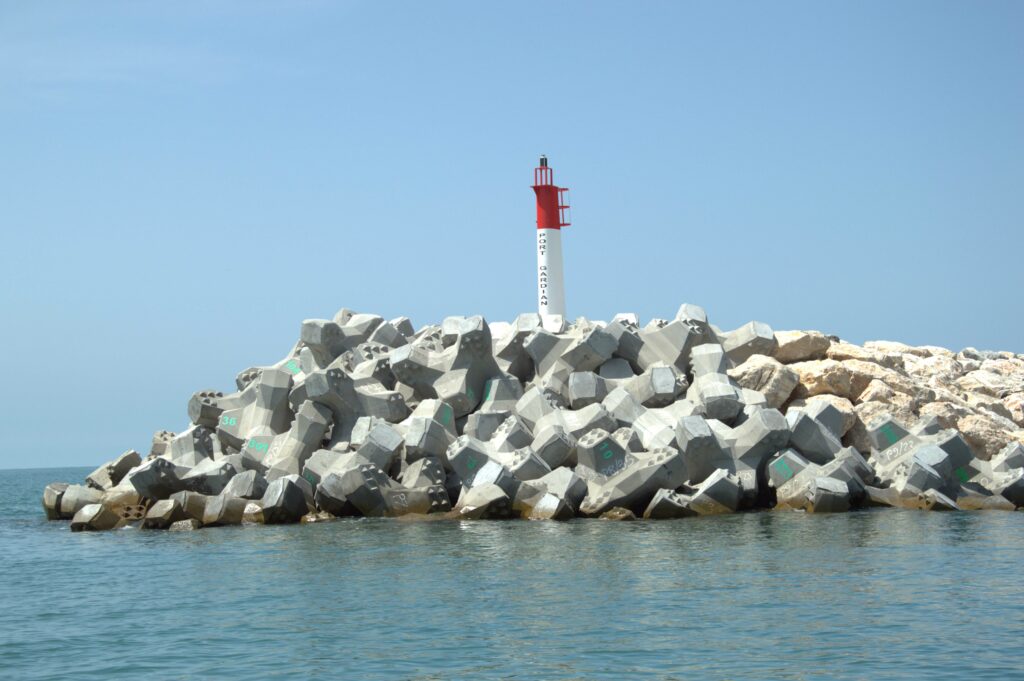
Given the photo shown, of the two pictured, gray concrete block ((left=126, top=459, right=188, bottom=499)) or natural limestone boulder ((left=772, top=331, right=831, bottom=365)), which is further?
natural limestone boulder ((left=772, top=331, right=831, bottom=365))

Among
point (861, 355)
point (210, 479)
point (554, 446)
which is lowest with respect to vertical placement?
point (210, 479)

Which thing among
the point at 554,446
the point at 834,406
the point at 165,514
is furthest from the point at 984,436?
the point at 165,514

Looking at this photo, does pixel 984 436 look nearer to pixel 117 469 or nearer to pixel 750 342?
pixel 750 342

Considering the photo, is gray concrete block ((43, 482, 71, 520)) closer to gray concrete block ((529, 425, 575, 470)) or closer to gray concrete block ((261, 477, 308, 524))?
gray concrete block ((261, 477, 308, 524))

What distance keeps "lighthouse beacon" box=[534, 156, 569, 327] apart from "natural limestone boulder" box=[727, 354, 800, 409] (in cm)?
744

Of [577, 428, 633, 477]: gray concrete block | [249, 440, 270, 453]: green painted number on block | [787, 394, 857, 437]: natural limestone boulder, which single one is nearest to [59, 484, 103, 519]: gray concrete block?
[249, 440, 270, 453]: green painted number on block

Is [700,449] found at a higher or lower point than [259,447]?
lower

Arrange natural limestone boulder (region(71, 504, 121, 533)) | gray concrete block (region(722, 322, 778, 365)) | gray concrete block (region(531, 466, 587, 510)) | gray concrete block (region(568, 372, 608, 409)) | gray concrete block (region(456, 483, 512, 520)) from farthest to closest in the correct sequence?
gray concrete block (region(722, 322, 778, 365)) → gray concrete block (region(568, 372, 608, 409)) → natural limestone boulder (region(71, 504, 121, 533)) → gray concrete block (region(456, 483, 512, 520)) → gray concrete block (region(531, 466, 587, 510))

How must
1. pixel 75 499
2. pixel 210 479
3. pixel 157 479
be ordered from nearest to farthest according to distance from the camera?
pixel 157 479 < pixel 210 479 < pixel 75 499

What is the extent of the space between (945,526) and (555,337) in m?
7.29

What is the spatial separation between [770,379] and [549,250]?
837 cm

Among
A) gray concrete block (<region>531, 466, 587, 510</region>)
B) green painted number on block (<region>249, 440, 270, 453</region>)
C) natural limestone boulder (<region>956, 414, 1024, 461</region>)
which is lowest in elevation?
gray concrete block (<region>531, 466, 587, 510</region>)

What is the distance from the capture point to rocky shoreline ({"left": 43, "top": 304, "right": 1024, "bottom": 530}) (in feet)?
58.3

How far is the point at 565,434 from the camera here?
60.4ft
